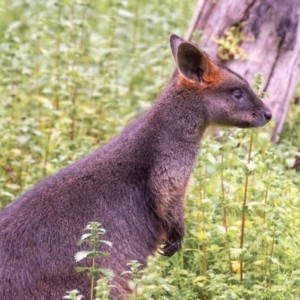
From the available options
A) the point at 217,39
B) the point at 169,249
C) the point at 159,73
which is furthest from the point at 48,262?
the point at 159,73

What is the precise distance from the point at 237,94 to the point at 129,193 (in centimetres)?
112

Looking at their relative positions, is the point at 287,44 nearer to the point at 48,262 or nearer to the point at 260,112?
the point at 260,112

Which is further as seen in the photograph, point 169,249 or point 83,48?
point 83,48

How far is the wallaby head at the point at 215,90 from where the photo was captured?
672cm

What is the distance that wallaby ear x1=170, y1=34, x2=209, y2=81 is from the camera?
6.63m

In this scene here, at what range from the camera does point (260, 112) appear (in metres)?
6.91

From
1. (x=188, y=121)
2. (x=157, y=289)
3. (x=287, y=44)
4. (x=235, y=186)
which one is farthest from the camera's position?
(x=287, y=44)

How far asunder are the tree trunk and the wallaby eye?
185 centimetres

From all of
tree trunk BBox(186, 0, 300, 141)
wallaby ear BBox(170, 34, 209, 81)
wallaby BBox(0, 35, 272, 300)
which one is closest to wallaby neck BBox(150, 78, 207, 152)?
wallaby BBox(0, 35, 272, 300)

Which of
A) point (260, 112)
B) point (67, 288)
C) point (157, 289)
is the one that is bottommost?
point (67, 288)

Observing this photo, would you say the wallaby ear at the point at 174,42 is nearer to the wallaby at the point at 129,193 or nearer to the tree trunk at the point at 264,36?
the wallaby at the point at 129,193

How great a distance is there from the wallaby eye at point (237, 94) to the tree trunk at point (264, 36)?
6.08ft

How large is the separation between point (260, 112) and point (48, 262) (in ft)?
6.29

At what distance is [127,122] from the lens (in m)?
9.37
